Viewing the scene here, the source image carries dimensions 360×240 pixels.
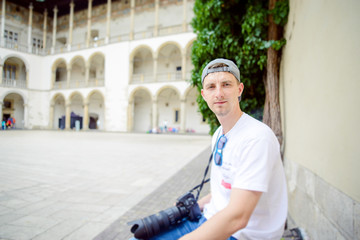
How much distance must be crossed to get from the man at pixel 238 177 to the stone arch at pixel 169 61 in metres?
21.3

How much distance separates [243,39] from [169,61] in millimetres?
21874

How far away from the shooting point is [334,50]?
5.40 ft

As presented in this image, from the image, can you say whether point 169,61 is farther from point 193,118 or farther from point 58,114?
point 58,114

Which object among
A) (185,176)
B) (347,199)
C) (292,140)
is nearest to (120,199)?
(185,176)

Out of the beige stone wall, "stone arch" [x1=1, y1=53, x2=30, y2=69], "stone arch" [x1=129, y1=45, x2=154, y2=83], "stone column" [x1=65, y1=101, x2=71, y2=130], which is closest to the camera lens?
the beige stone wall

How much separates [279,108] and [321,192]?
171 centimetres

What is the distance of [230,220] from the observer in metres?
0.93

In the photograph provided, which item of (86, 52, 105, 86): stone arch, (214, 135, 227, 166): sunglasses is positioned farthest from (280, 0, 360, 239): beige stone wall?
(86, 52, 105, 86): stone arch

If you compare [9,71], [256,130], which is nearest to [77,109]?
[9,71]

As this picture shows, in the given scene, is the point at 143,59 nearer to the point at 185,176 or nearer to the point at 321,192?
the point at 185,176

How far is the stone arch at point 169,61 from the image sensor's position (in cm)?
2277

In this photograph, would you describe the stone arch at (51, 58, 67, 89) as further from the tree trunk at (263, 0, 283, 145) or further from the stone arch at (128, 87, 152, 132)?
the tree trunk at (263, 0, 283, 145)

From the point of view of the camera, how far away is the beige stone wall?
1.36 m

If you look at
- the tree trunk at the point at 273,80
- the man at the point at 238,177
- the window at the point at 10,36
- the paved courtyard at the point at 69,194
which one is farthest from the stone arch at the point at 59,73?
the man at the point at 238,177
